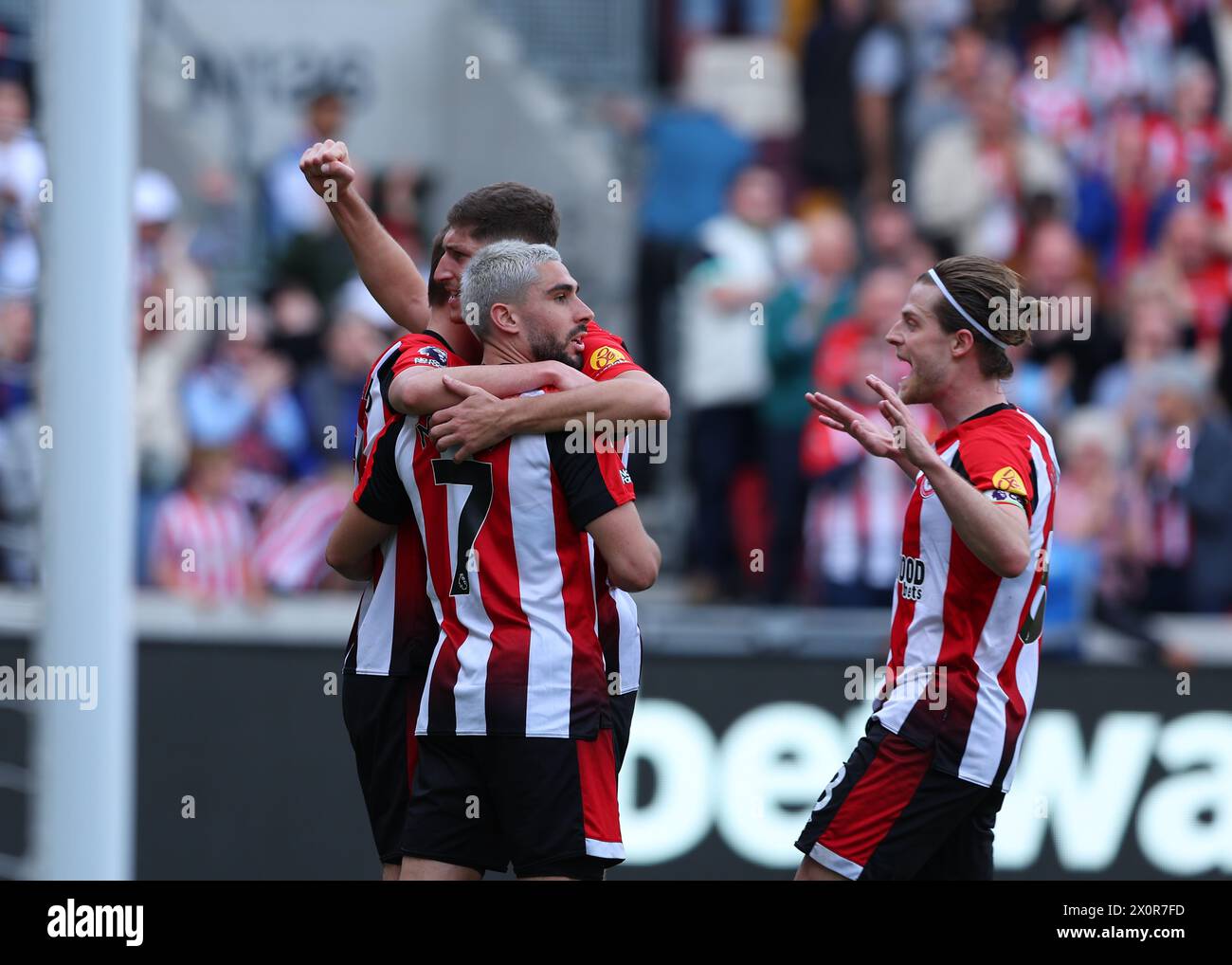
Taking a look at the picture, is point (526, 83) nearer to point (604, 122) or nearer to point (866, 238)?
point (604, 122)

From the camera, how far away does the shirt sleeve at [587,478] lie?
187 inches

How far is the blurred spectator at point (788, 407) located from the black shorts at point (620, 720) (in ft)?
17.3

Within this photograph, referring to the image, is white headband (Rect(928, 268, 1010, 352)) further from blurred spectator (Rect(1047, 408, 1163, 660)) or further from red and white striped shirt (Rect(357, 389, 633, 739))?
blurred spectator (Rect(1047, 408, 1163, 660))

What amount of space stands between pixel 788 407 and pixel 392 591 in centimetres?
537

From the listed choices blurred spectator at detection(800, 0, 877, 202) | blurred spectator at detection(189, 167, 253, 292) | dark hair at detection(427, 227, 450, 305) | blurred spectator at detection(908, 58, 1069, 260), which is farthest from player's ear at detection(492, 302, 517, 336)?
blurred spectator at detection(800, 0, 877, 202)

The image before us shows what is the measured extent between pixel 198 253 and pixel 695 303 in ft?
12.6

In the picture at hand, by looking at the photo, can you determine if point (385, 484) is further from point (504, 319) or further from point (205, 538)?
point (205, 538)

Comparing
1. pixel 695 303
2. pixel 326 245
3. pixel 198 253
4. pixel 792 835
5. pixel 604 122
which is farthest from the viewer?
pixel 604 122

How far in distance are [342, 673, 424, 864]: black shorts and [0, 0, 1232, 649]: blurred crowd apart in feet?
15.5

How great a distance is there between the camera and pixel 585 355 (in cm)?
505

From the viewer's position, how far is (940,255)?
11.8 meters

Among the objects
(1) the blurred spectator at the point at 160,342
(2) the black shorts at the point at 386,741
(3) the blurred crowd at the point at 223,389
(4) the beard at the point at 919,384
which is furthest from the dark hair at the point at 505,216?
(1) the blurred spectator at the point at 160,342

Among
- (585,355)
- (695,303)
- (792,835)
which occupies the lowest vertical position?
(792,835)
